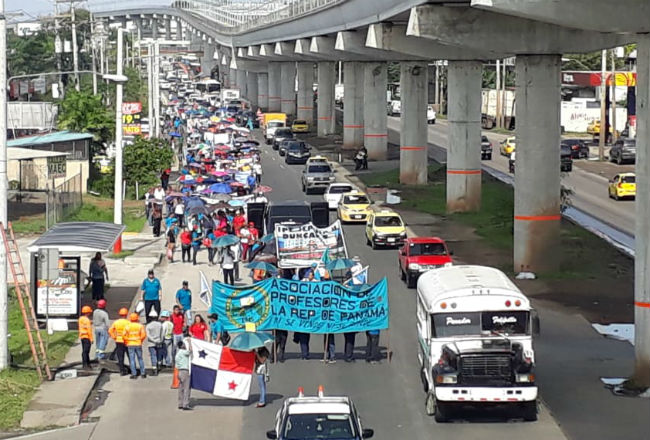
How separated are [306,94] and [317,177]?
59232 mm

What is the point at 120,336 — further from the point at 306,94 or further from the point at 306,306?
the point at 306,94

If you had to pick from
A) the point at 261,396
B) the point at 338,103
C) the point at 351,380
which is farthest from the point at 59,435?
the point at 338,103

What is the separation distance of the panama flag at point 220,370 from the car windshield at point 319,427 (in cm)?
625

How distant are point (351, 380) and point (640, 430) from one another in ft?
22.0

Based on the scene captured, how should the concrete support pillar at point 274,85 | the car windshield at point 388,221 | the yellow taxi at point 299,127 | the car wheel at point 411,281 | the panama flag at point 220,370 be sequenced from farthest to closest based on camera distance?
the concrete support pillar at point 274,85 → the yellow taxi at point 299,127 → the car windshield at point 388,221 → the car wheel at point 411,281 → the panama flag at point 220,370

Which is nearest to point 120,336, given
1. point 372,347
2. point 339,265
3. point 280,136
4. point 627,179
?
point 372,347

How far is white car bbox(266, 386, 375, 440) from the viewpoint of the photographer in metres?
18.9

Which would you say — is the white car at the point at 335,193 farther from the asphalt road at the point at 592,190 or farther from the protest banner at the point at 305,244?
the protest banner at the point at 305,244

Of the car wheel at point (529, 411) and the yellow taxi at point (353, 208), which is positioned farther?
the yellow taxi at point (353, 208)

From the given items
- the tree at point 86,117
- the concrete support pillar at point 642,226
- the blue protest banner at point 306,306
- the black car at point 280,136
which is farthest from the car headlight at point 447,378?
the black car at point 280,136

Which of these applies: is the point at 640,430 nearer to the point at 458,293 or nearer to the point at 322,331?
the point at 458,293

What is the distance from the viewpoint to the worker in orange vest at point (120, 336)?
28.0 m

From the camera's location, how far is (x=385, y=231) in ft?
159

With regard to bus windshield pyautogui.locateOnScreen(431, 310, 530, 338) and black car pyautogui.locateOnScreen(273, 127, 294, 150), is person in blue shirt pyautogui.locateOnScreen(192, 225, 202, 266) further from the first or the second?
black car pyautogui.locateOnScreen(273, 127, 294, 150)
